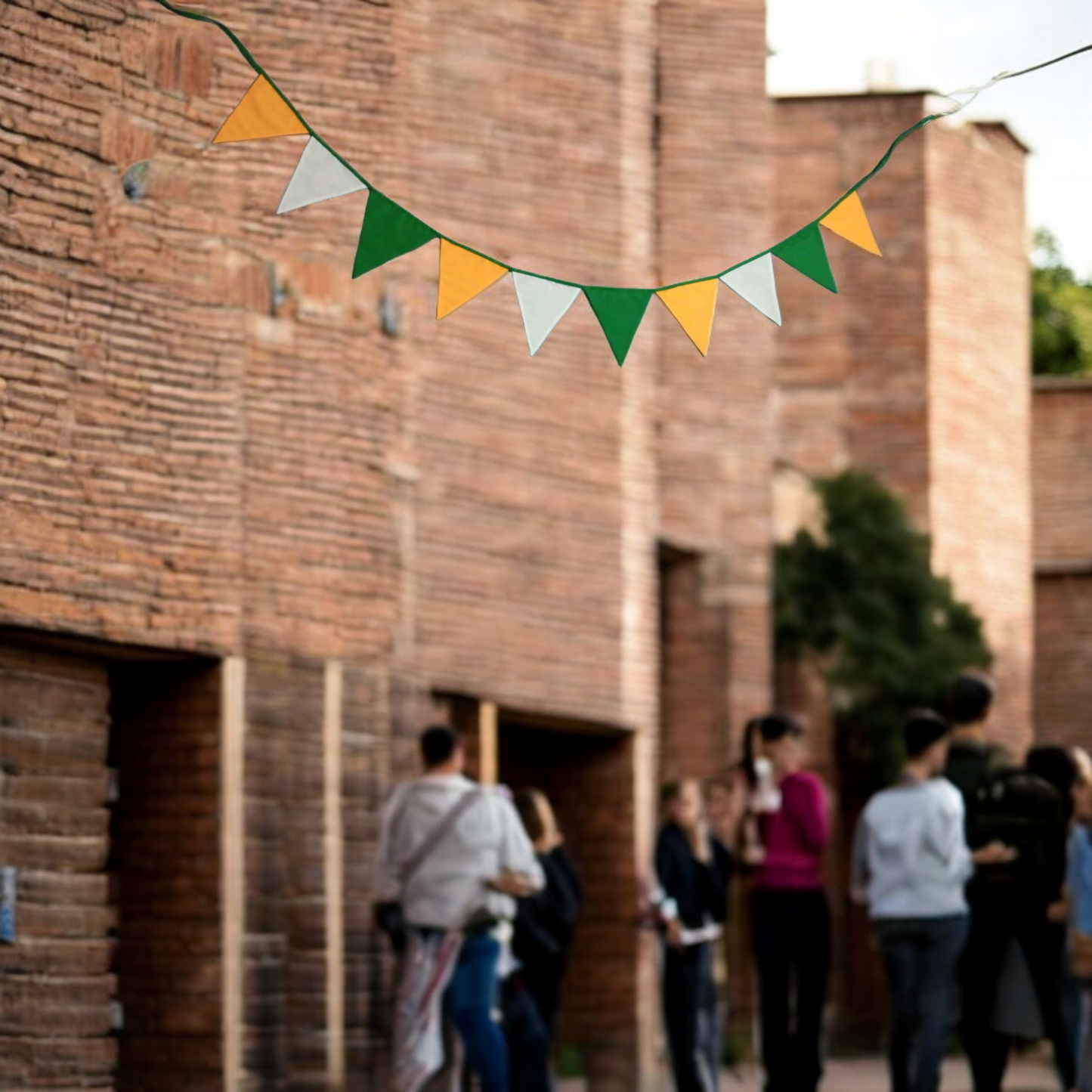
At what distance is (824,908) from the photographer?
12430 millimetres

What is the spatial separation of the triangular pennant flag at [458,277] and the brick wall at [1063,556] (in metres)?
27.1

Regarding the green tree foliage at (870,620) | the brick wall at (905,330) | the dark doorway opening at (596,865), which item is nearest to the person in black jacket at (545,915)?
the dark doorway opening at (596,865)

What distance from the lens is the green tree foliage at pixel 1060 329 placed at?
177ft

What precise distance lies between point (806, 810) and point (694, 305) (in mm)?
3844

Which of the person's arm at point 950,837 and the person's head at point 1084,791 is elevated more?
the person's head at point 1084,791

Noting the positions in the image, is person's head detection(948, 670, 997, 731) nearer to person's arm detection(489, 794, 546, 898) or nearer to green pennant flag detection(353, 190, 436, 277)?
person's arm detection(489, 794, 546, 898)

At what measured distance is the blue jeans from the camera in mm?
11500

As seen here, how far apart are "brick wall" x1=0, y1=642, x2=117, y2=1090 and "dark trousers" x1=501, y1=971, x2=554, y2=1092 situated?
201 cm

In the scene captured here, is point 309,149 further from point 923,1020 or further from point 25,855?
point 923,1020

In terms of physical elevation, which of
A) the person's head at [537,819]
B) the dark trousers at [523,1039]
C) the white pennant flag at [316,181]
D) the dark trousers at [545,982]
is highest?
the white pennant flag at [316,181]

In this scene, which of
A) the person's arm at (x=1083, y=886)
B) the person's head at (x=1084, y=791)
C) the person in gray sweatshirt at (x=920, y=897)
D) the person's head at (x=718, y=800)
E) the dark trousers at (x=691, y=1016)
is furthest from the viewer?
the person's head at (x=718, y=800)

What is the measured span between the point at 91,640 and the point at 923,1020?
3.74m

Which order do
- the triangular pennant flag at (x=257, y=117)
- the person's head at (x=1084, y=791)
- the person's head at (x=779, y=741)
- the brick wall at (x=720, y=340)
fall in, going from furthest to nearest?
1. the brick wall at (x=720, y=340)
2. the person's head at (x=779, y=741)
3. the person's head at (x=1084, y=791)
4. the triangular pennant flag at (x=257, y=117)

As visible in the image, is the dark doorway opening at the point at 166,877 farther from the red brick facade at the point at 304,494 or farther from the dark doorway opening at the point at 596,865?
the dark doorway opening at the point at 596,865
